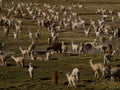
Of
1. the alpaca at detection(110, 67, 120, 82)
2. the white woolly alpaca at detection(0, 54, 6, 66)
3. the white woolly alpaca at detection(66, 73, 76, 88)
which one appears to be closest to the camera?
the white woolly alpaca at detection(66, 73, 76, 88)

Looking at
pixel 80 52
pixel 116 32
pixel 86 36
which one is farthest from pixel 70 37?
pixel 80 52

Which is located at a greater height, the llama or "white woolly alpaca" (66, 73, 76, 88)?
the llama

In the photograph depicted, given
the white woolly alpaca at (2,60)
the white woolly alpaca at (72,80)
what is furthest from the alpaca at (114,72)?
the white woolly alpaca at (2,60)

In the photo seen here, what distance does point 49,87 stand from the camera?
28250mm

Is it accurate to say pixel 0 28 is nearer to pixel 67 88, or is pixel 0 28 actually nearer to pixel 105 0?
pixel 67 88

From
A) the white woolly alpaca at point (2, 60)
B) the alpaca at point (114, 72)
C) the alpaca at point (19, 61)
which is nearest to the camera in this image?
the alpaca at point (114, 72)

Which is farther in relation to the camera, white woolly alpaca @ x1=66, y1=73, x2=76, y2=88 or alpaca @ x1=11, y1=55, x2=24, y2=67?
alpaca @ x1=11, y1=55, x2=24, y2=67

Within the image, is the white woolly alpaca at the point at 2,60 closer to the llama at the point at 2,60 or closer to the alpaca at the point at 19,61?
the llama at the point at 2,60

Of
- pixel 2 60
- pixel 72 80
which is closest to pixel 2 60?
pixel 2 60

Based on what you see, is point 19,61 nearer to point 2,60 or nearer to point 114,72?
point 2,60

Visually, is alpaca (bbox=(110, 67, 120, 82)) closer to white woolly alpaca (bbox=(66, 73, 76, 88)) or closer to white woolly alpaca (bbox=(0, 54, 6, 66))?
white woolly alpaca (bbox=(66, 73, 76, 88))

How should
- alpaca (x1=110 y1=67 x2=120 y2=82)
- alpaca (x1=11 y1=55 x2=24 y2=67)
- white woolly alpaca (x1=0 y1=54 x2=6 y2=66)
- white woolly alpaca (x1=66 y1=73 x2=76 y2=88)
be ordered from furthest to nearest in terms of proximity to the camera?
white woolly alpaca (x1=0 y1=54 x2=6 y2=66)
alpaca (x1=11 y1=55 x2=24 y2=67)
alpaca (x1=110 y1=67 x2=120 y2=82)
white woolly alpaca (x1=66 y1=73 x2=76 y2=88)

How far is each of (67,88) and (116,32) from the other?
973 inches

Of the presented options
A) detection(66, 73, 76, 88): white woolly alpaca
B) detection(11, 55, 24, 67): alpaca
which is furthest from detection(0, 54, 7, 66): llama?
detection(66, 73, 76, 88): white woolly alpaca
